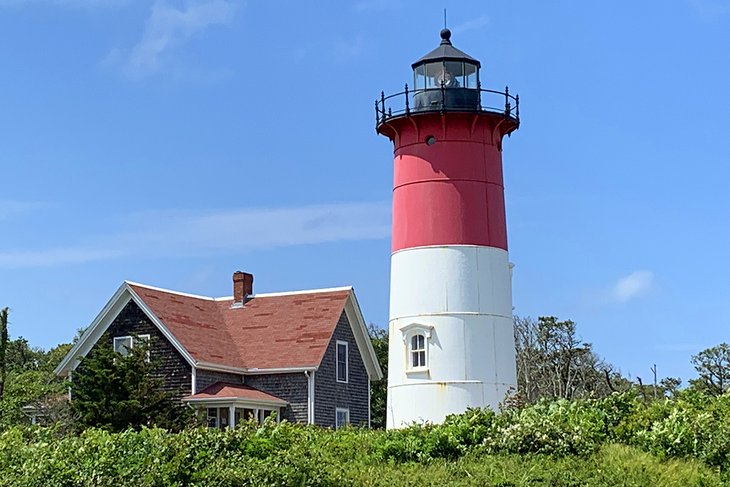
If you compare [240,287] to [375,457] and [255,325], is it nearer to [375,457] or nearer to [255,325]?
[255,325]

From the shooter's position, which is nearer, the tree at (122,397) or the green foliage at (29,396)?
the green foliage at (29,396)

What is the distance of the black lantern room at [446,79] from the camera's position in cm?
2694

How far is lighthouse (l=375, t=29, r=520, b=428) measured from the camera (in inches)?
1008

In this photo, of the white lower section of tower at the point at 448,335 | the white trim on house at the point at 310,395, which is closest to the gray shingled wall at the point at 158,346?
the white trim on house at the point at 310,395

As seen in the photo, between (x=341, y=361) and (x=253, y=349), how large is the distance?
2.63 metres

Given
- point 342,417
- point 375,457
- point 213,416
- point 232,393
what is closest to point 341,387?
point 342,417

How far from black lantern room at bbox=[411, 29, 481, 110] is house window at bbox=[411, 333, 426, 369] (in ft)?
17.4

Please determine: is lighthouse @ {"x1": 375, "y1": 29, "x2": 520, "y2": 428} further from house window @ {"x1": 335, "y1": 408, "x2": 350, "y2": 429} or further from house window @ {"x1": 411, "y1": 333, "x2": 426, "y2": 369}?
house window @ {"x1": 335, "y1": 408, "x2": 350, "y2": 429}

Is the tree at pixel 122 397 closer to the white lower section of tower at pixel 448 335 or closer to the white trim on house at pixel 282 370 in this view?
the white trim on house at pixel 282 370

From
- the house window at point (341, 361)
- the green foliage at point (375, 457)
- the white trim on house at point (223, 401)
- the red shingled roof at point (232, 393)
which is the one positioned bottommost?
the green foliage at point (375, 457)

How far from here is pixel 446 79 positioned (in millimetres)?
27328

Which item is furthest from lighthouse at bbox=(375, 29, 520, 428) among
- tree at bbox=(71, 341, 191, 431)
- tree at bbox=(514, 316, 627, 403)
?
tree at bbox=(514, 316, 627, 403)

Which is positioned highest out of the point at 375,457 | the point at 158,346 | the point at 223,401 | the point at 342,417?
the point at 158,346

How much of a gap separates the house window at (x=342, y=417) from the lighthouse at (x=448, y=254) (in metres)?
7.72
